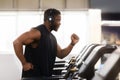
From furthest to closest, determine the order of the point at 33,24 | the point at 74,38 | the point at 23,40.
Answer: the point at 33,24 → the point at 74,38 → the point at 23,40

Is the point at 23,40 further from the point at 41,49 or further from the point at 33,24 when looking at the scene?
the point at 33,24

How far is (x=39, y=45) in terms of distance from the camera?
291cm

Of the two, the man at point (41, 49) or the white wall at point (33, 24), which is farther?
the white wall at point (33, 24)

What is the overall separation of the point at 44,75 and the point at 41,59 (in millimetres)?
175

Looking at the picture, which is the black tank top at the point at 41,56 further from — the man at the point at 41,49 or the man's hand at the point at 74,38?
the man's hand at the point at 74,38

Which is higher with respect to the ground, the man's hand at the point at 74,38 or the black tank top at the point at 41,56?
the man's hand at the point at 74,38

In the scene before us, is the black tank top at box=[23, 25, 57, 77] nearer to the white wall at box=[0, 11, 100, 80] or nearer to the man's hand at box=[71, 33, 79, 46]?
the man's hand at box=[71, 33, 79, 46]

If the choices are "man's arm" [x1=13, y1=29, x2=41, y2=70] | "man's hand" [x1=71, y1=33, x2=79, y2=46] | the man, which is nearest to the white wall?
"man's hand" [x1=71, y1=33, x2=79, y2=46]

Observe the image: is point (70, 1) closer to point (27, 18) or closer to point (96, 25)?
point (27, 18)

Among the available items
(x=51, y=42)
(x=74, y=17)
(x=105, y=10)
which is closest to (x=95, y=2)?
(x=105, y=10)

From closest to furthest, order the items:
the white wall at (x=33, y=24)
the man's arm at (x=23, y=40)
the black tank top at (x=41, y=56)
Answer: the man's arm at (x=23, y=40), the black tank top at (x=41, y=56), the white wall at (x=33, y=24)

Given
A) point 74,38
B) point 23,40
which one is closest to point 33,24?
point 74,38

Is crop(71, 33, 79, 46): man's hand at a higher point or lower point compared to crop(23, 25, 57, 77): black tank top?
higher

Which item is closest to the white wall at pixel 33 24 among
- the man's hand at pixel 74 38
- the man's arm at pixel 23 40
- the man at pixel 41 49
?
the man's hand at pixel 74 38
